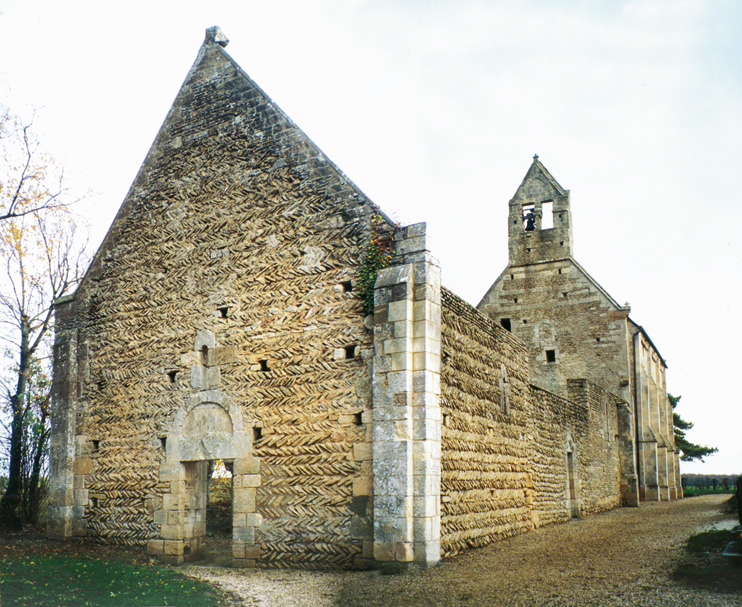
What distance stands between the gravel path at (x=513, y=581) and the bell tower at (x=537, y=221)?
15.8m

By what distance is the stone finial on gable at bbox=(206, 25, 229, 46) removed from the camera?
12453 millimetres

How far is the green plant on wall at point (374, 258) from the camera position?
9.83 metres

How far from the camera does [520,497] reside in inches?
526

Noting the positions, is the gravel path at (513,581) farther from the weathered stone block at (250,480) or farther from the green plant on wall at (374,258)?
the green plant on wall at (374,258)

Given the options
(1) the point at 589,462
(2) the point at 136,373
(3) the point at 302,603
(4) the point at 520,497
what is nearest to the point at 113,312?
(2) the point at 136,373

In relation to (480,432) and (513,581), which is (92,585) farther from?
(480,432)

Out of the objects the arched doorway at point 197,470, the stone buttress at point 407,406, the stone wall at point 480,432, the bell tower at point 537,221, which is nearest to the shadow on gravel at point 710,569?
the stone buttress at point 407,406

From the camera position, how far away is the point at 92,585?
808 cm

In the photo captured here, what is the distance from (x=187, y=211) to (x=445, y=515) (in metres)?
6.86

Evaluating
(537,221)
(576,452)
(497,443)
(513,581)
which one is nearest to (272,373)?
(497,443)

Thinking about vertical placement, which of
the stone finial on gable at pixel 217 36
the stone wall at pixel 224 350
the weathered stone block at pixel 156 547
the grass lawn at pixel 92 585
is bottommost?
the weathered stone block at pixel 156 547

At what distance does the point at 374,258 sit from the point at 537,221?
17.8 metres

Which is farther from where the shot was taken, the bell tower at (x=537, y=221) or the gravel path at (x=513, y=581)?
the bell tower at (x=537, y=221)

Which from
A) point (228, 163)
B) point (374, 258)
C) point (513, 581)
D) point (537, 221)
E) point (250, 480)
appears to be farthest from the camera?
point (537, 221)
